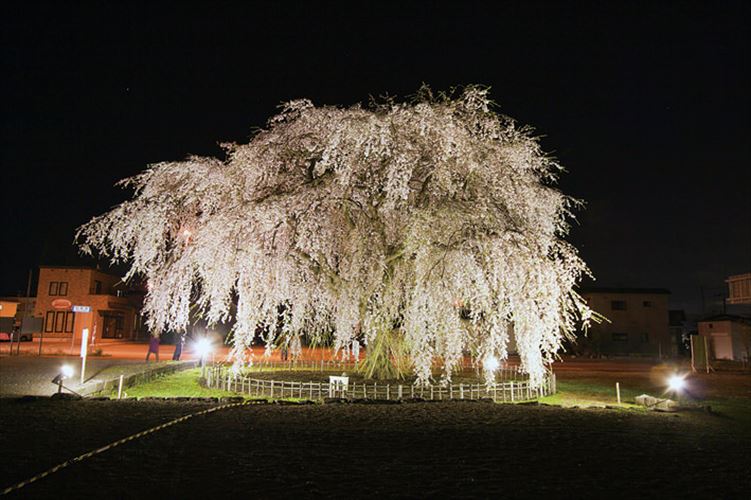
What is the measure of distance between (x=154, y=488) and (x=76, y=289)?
54029mm

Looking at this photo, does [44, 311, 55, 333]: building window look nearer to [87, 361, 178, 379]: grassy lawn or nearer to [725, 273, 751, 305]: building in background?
[87, 361, 178, 379]: grassy lawn

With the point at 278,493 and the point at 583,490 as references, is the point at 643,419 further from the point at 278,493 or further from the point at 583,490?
the point at 278,493

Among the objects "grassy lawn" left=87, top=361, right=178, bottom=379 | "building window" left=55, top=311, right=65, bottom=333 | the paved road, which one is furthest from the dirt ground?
"building window" left=55, top=311, right=65, bottom=333

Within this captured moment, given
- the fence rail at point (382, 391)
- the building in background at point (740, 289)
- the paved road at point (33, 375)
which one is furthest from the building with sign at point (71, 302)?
the building in background at point (740, 289)

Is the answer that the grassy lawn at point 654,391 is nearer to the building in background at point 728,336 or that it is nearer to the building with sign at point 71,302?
the building in background at point 728,336

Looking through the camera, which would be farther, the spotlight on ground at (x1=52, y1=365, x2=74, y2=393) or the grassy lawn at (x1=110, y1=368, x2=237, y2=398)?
the grassy lawn at (x1=110, y1=368, x2=237, y2=398)

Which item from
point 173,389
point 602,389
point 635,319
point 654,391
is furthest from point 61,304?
point 635,319

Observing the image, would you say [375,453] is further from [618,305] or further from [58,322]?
[58,322]

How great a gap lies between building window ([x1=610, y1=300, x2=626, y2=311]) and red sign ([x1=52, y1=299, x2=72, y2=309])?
5171 centimetres

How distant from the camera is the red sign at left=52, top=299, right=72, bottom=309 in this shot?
170 feet

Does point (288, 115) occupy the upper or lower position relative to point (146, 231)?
upper

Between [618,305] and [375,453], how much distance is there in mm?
46363

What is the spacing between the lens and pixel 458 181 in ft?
46.9

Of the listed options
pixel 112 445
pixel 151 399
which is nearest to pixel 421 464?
pixel 112 445
